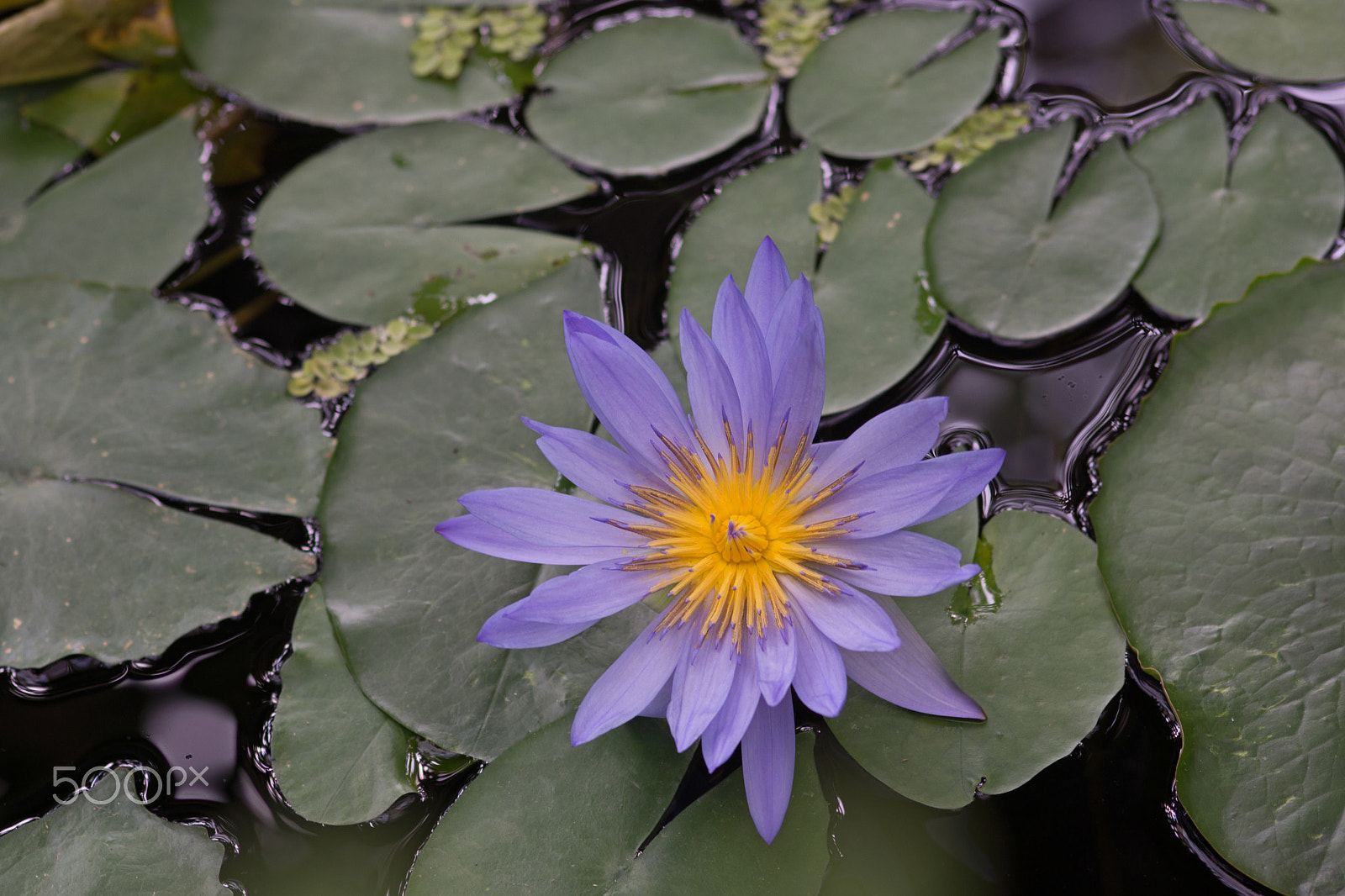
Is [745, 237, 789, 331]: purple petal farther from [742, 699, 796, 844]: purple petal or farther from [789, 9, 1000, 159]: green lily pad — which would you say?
[789, 9, 1000, 159]: green lily pad

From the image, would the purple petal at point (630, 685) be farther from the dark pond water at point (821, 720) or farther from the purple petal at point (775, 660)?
the dark pond water at point (821, 720)

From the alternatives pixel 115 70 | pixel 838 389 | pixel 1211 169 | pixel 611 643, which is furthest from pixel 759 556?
pixel 115 70

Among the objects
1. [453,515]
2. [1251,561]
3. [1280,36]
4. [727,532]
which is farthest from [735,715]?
[1280,36]

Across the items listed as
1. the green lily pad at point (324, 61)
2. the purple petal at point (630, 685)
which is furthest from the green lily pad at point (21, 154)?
the purple petal at point (630, 685)

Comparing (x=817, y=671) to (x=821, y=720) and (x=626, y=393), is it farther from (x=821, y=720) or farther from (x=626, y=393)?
(x=626, y=393)

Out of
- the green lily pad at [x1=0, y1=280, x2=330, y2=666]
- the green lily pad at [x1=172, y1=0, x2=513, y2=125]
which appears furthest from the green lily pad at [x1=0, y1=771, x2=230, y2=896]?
the green lily pad at [x1=172, y1=0, x2=513, y2=125]
